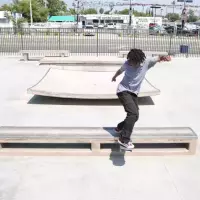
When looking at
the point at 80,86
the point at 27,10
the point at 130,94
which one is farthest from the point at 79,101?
the point at 27,10

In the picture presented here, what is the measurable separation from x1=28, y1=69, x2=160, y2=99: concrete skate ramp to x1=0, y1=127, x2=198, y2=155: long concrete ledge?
252 centimetres

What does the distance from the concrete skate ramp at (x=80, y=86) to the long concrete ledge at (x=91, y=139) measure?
8.28 feet

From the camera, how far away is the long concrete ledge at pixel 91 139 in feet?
15.7

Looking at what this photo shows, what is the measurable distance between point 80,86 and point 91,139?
12.4ft

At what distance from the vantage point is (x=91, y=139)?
4.79m

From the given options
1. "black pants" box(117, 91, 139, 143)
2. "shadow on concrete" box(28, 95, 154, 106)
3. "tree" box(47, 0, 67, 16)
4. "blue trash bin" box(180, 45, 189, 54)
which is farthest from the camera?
"tree" box(47, 0, 67, 16)

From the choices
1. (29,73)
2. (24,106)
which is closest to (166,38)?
(29,73)

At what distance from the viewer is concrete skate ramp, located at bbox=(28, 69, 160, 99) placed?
A: 296 inches

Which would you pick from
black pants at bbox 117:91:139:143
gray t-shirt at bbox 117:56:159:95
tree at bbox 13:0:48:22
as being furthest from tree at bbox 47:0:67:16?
black pants at bbox 117:91:139:143

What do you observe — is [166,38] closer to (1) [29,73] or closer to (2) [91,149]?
(1) [29,73]

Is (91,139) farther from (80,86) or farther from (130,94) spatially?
(80,86)
